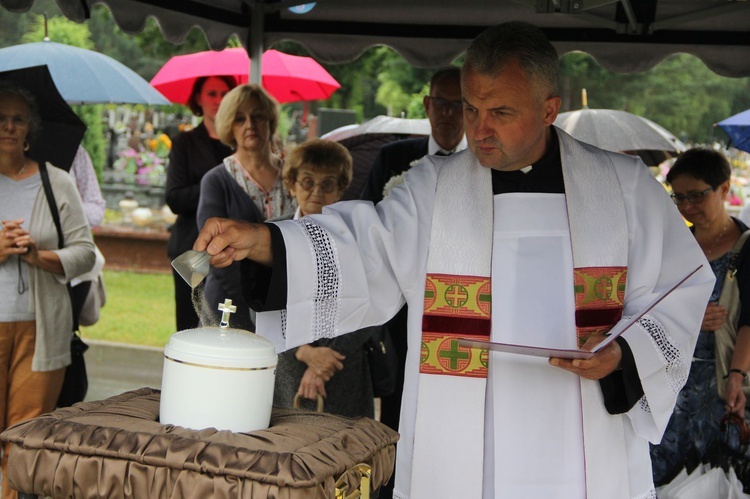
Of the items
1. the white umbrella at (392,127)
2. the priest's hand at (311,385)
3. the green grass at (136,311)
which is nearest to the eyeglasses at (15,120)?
the priest's hand at (311,385)

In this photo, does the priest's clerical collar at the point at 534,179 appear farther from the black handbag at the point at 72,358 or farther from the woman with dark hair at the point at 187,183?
the woman with dark hair at the point at 187,183

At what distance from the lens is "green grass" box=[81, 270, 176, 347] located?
1089cm

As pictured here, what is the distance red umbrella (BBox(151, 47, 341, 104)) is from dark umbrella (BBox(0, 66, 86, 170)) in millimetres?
1869

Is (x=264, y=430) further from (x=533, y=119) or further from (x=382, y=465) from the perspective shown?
(x=533, y=119)

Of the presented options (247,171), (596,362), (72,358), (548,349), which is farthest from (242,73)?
(548,349)

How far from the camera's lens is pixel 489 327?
9.43ft

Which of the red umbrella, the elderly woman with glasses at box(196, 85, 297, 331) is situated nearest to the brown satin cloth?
the elderly woman with glasses at box(196, 85, 297, 331)

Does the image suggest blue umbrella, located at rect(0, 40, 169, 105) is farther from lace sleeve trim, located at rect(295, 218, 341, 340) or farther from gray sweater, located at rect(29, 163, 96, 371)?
lace sleeve trim, located at rect(295, 218, 341, 340)

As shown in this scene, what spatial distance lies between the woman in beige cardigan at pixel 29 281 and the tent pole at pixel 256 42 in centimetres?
130

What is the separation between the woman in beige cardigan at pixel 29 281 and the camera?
475cm

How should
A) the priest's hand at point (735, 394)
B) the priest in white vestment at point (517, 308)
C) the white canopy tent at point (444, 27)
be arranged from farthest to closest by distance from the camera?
the white canopy tent at point (444, 27) → the priest's hand at point (735, 394) → the priest in white vestment at point (517, 308)

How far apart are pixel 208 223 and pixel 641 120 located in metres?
6.47

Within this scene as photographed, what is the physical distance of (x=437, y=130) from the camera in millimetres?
4992

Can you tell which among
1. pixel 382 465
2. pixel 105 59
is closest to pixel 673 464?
pixel 382 465
